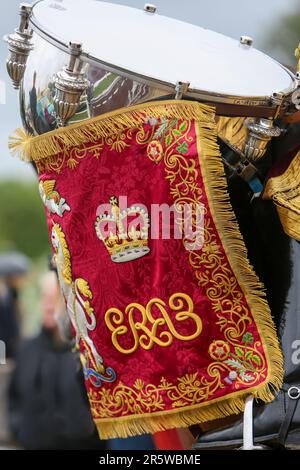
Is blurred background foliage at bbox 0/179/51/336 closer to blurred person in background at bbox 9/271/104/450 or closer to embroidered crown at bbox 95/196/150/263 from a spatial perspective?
blurred person in background at bbox 9/271/104/450

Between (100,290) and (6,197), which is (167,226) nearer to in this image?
(100,290)

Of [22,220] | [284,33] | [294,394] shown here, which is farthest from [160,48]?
[22,220]

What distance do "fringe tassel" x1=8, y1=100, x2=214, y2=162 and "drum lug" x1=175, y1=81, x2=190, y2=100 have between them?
13 millimetres

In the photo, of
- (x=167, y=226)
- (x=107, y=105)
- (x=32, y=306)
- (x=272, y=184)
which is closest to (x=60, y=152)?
(x=107, y=105)

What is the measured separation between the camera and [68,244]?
240 centimetres

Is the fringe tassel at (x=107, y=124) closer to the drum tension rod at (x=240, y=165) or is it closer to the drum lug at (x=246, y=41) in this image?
the drum tension rod at (x=240, y=165)

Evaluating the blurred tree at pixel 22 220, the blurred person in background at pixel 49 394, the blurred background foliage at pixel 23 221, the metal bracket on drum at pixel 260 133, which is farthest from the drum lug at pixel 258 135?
the blurred tree at pixel 22 220

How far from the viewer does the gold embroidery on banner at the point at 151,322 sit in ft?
7.39

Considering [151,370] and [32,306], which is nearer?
[151,370]

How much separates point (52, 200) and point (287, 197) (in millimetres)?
545

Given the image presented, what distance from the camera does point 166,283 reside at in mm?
2256

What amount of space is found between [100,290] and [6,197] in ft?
51.5

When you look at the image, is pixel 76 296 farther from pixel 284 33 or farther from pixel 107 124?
pixel 284 33

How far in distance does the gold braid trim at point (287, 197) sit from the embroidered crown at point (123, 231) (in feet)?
0.92
